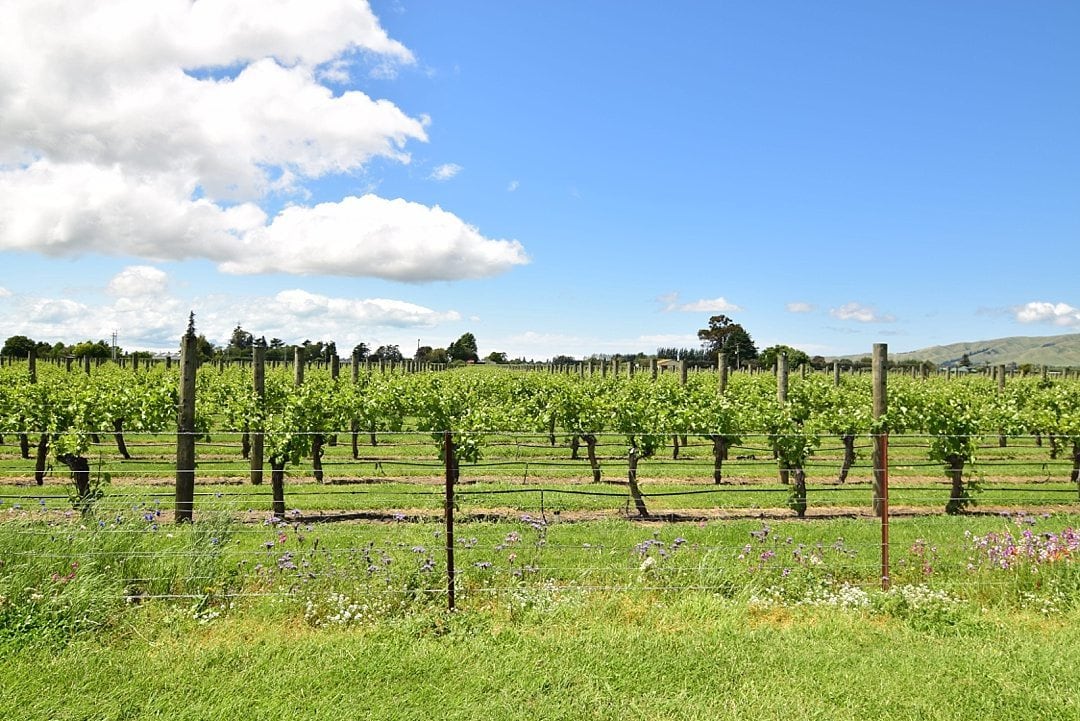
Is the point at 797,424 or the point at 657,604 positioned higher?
the point at 797,424

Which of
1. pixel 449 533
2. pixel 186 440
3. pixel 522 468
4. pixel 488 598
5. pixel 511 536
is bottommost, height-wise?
pixel 522 468

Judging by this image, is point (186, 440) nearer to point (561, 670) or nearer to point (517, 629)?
point (517, 629)

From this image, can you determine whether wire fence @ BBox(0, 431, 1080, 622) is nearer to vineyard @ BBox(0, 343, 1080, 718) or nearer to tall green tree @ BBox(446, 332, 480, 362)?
vineyard @ BBox(0, 343, 1080, 718)

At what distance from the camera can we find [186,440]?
7570 millimetres

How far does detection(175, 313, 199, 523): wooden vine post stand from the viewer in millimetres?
7398

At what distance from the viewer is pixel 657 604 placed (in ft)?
16.4

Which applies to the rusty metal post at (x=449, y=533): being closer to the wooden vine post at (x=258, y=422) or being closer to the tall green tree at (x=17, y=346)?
the wooden vine post at (x=258, y=422)

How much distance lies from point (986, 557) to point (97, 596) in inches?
274

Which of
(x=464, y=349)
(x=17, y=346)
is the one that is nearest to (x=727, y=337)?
(x=464, y=349)

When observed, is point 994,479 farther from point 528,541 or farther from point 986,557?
point 528,541

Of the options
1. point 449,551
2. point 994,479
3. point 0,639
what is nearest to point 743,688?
point 449,551

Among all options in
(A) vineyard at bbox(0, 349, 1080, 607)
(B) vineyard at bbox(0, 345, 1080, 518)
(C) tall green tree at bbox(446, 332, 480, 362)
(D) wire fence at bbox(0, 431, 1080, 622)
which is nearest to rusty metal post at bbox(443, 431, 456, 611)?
(D) wire fence at bbox(0, 431, 1080, 622)

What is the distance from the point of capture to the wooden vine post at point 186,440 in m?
7.40

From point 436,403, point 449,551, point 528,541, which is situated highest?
point 436,403
